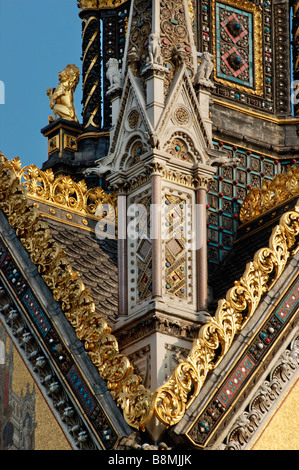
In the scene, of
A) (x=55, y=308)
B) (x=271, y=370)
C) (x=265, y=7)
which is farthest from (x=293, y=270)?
(x=265, y=7)

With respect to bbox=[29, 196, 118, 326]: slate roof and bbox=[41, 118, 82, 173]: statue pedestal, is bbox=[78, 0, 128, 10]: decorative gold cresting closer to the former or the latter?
bbox=[41, 118, 82, 173]: statue pedestal

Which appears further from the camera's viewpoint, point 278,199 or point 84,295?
point 278,199

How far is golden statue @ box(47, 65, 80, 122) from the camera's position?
39000mm

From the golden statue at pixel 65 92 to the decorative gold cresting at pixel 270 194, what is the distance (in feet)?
16.2

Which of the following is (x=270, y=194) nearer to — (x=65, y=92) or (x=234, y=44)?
(x=234, y=44)

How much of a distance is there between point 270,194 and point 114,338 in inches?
237

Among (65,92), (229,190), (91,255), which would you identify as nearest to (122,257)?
(91,255)

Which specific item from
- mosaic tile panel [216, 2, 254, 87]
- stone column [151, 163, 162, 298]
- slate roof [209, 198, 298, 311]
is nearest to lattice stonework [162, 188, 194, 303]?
stone column [151, 163, 162, 298]

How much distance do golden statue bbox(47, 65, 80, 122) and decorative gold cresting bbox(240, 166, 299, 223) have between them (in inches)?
195

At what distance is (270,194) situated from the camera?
1356 inches

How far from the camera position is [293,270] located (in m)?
30.8
